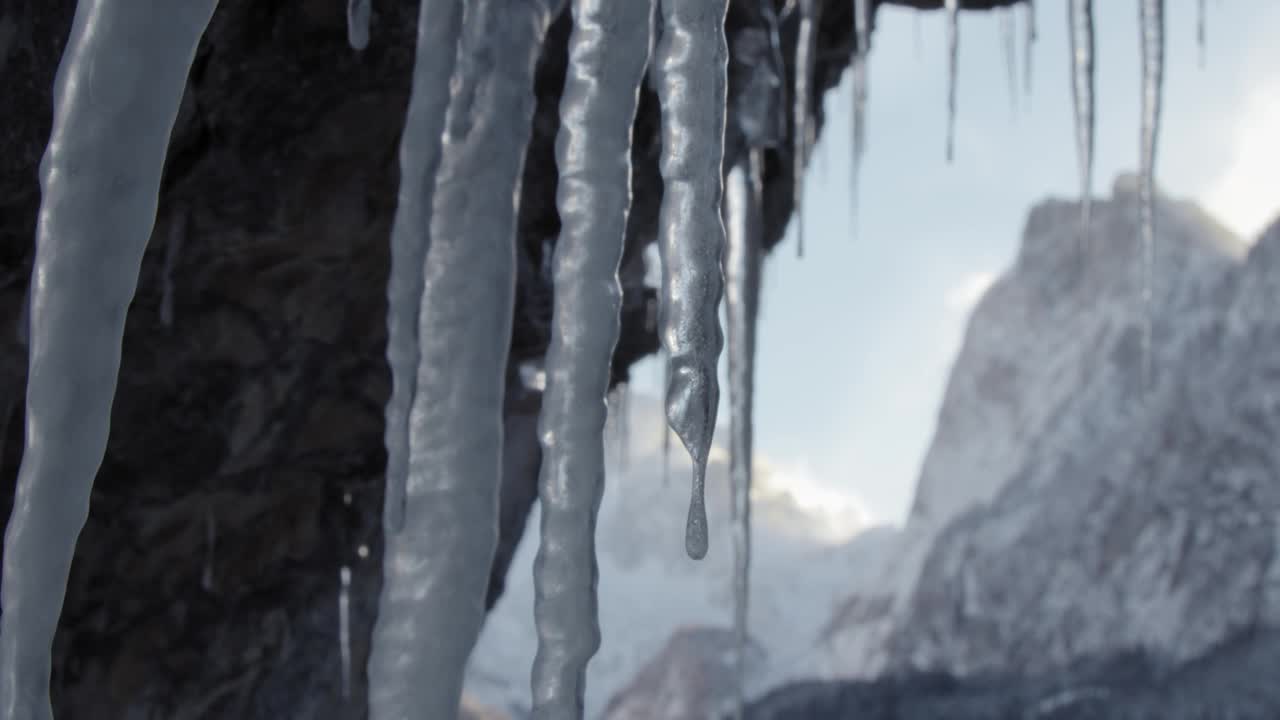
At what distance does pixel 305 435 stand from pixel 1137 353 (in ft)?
43.1

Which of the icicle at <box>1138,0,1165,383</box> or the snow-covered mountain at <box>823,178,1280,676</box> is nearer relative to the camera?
the icicle at <box>1138,0,1165,383</box>

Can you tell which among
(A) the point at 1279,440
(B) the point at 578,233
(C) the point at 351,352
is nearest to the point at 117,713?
(C) the point at 351,352

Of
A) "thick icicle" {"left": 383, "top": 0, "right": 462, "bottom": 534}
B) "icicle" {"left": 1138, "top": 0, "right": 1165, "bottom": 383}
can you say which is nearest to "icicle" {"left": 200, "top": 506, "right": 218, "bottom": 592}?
"thick icicle" {"left": 383, "top": 0, "right": 462, "bottom": 534}

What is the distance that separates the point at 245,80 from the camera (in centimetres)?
206

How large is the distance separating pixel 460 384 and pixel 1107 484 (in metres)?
12.8

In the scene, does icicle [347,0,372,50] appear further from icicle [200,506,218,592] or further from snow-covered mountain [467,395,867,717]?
snow-covered mountain [467,395,867,717]

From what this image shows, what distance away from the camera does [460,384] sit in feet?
3.49

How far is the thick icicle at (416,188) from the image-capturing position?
1.19 metres

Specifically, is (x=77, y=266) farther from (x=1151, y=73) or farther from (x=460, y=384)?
(x=1151, y=73)

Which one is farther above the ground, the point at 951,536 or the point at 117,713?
the point at 117,713

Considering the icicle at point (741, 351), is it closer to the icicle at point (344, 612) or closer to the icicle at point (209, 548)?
the icicle at point (344, 612)

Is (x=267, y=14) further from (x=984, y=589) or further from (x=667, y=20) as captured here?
(x=984, y=589)

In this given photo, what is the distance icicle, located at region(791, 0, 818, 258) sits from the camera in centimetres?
248

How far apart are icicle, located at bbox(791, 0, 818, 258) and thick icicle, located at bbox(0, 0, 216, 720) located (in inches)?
62.7
